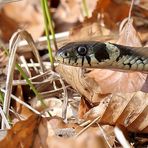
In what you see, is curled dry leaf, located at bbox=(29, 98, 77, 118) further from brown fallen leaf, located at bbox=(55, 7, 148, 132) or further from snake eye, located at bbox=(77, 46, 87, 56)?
snake eye, located at bbox=(77, 46, 87, 56)

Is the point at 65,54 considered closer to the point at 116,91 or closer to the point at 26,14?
the point at 116,91

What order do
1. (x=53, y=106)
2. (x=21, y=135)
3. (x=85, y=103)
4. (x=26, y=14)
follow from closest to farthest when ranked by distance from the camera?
(x=21, y=135), (x=85, y=103), (x=53, y=106), (x=26, y=14)

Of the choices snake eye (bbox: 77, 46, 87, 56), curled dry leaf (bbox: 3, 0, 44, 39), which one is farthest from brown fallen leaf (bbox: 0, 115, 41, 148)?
curled dry leaf (bbox: 3, 0, 44, 39)

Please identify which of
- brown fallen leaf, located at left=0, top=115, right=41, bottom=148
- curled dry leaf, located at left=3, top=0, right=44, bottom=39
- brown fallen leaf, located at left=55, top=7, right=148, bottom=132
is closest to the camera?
brown fallen leaf, located at left=0, top=115, right=41, bottom=148

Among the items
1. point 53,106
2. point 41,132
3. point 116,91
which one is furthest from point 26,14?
Answer: point 41,132

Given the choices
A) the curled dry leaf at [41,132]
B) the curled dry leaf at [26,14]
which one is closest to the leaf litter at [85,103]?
the curled dry leaf at [41,132]

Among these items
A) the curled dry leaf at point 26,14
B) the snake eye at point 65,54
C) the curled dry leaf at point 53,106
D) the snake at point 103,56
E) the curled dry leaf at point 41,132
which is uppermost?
the snake eye at point 65,54

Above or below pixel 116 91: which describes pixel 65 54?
above

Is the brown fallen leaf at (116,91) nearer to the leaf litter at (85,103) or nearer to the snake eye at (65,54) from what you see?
the leaf litter at (85,103)
